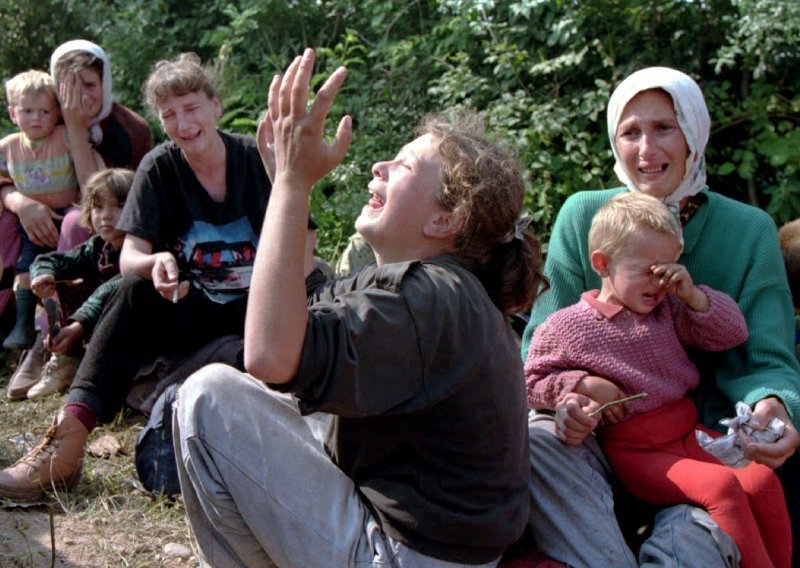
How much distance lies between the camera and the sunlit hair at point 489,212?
234 centimetres

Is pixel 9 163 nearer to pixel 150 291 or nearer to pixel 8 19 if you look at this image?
pixel 150 291

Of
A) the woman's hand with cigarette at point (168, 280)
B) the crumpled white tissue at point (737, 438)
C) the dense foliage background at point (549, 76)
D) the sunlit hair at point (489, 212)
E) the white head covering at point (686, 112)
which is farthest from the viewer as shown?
the dense foliage background at point (549, 76)

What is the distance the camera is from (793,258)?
3.57 metres

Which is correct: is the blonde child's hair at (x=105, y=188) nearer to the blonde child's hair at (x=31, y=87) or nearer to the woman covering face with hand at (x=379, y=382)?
the blonde child's hair at (x=31, y=87)

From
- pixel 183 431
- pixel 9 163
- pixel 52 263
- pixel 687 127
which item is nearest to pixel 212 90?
pixel 52 263

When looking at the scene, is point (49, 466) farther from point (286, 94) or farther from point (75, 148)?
point (75, 148)

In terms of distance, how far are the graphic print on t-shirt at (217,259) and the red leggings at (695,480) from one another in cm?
177

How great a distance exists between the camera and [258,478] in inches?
85.8

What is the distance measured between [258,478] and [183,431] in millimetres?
199

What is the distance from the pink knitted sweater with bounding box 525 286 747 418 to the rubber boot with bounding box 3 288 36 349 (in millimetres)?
3088

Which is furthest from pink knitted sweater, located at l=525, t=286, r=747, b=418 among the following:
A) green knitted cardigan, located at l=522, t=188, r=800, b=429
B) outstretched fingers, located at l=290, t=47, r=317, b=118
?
outstretched fingers, located at l=290, t=47, r=317, b=118

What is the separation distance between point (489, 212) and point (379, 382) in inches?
23.3

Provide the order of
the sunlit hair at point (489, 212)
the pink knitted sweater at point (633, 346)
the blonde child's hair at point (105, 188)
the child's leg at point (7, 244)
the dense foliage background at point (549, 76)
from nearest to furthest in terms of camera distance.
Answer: the sunlit hair at point (489, 212)
the pink knitted sweater at point (633, 346)
the blonde child's hair at point (105, 188)
the child's leg at point (7, 244)
the dense foliage background at point (549, 76)

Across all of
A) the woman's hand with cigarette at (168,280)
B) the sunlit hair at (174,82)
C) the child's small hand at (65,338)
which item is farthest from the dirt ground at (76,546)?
the sunlit hair at (174,82)
